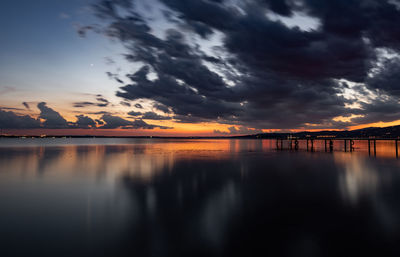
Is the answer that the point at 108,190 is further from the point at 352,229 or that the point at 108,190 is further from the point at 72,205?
the point at 352,229

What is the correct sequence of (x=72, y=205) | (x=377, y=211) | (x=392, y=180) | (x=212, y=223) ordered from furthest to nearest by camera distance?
(x=392, y=180), (x=72, y=205), (x=377, y=211), (x=212, y=223)

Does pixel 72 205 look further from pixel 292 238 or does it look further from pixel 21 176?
pixel 21 176

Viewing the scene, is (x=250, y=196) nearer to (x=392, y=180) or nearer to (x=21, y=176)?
(x=392, y=180)

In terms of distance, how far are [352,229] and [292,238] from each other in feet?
10.7

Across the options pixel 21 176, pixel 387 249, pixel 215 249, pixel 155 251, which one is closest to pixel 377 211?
pixel 387 249

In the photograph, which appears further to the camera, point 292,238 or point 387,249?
point 292,238

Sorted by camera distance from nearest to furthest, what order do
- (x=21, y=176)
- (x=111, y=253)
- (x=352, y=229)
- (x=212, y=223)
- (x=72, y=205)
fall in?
(x=111, y=253) < (x=352, y=229) < (x=212, y=223) < (x=72, y=205) < (x=21, y=176)

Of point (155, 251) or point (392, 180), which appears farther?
point (392, 180)

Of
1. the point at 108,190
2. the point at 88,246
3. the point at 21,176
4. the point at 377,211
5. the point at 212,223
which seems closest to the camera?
the point at 88,246

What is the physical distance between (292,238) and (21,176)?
3110 centimetres

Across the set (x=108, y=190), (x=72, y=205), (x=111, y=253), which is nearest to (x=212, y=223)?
(x=111, y=253)

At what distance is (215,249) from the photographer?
898 cm

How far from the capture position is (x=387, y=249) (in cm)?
900

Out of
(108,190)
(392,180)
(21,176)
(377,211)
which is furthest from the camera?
(21,176)
